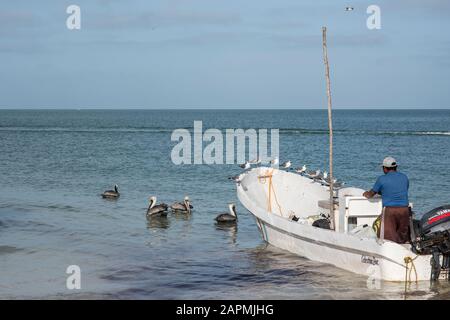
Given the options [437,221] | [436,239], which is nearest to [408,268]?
[436,239]

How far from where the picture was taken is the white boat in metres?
12.9

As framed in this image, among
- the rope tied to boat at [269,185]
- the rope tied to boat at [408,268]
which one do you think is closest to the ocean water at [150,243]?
the rope tied to boat at [408,268]

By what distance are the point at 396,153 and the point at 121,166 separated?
20460mm

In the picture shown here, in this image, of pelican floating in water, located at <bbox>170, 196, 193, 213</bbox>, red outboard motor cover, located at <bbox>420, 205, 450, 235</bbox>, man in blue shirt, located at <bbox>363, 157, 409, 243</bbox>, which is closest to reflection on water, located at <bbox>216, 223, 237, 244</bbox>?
pelican floating in water, located at <bbox>170, 196, 193, 213</bbox>

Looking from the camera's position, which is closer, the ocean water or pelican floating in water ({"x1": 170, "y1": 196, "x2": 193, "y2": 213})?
the ocean water

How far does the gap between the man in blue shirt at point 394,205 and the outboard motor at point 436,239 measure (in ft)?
1.16

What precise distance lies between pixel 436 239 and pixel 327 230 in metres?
2.44

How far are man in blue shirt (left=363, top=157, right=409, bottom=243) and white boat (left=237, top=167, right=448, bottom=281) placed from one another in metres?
0.28

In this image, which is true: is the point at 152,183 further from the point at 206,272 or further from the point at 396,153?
the point at 396,153

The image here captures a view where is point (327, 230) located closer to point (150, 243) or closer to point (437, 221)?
point (437, 221)

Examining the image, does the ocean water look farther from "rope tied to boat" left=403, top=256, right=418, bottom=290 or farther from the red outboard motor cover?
the red outboard motor cover

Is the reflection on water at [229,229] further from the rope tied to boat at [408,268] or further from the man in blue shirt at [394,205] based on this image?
the rope tied to boat at [408,268]
